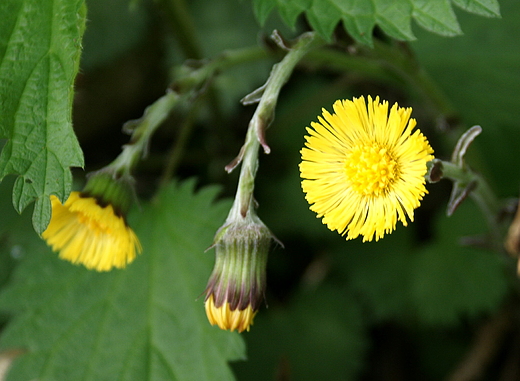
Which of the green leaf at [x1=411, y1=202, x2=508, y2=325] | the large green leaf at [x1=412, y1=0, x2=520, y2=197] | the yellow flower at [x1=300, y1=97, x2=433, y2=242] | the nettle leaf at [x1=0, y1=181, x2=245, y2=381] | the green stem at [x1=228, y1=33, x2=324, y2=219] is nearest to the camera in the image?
the yellow flower at [x1=300, y1=97, x2=433, y2=242]

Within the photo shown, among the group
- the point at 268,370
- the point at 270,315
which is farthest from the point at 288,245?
the point at 268,370

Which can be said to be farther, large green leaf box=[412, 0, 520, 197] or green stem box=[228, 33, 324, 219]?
large green leaf box=[412, 0, 520, 197]

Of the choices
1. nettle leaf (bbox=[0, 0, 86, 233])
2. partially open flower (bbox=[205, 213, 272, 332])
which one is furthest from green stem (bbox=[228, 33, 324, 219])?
nettle leaf (bbox=[0, 0, 86, 233])

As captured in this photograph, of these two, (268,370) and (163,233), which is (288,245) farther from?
(163,233)

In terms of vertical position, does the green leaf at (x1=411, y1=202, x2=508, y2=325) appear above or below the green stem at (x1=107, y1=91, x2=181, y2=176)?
below

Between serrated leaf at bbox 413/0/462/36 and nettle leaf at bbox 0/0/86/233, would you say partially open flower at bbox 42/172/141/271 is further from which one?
serrated leaf at bbox 413/0/462/36

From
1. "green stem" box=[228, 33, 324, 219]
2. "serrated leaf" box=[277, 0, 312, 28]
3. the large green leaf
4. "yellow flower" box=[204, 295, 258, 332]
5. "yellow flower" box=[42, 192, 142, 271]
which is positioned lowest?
the large green leaf

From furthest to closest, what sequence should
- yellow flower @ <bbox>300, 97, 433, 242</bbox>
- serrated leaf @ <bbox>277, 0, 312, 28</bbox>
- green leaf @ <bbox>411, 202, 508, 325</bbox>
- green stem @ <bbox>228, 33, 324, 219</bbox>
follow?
green leaf @ <bbox>411, 202, 508, 325</bbox> → serrated leaf @ <bbox>277, 0, 312, 28</bbox> → green stem @ <bbox>228, 33, 324, 219</bbox> → yellow flower @ <bbox>300, 97, 433, 242</bbox>
